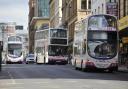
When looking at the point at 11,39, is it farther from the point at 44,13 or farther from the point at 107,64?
the point at 44,13

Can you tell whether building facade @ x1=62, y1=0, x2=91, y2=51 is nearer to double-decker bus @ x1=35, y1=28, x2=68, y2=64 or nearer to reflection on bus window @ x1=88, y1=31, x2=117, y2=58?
double-decker bus @ x1=35, y1=28, x2=68, y2=64

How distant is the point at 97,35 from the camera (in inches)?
1490

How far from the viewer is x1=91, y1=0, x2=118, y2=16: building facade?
5022 cm

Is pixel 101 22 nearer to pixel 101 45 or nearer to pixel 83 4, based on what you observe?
pixel 101 45

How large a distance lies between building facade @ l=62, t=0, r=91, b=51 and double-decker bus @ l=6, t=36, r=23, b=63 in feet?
34.6

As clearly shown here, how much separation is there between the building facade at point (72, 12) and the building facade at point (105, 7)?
5.91 meters

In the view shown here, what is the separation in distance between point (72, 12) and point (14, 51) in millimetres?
21034

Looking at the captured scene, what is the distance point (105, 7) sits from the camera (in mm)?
56188

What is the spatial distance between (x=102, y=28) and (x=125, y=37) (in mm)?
16208

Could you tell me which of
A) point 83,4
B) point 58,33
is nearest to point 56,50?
point 58,33

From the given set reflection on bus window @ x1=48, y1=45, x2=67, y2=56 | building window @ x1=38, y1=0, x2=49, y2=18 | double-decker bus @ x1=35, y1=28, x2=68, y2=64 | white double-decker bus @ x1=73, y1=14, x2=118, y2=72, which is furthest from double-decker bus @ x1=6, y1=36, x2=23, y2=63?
building window @ x1=38, y1=0, x2=49, y2=18

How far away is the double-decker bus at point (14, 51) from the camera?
74619mm

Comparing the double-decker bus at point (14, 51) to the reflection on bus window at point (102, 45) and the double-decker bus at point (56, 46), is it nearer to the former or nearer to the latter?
the double-decker bus at point (56, 46)

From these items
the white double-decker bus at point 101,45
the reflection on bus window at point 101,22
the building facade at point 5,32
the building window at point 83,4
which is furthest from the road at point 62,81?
the building window at point 83,4
